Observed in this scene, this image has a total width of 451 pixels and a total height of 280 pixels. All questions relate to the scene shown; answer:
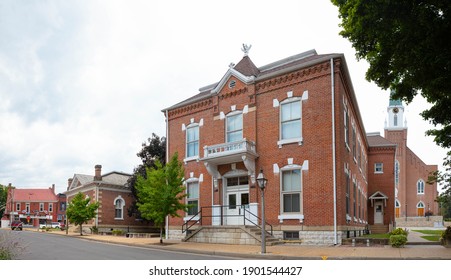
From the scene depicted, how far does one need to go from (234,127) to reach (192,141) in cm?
385

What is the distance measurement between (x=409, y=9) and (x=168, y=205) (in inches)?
599

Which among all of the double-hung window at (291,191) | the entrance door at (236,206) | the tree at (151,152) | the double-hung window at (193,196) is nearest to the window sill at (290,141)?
the double-hung window at (291,191)

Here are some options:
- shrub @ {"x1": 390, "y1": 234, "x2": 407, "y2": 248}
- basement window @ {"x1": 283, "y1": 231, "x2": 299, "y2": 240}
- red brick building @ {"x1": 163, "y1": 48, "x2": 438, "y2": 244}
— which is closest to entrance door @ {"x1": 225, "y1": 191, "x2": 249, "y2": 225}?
red brick building @ {"x1": 163, "y1": 48, "x2": 438, "y2": 244}

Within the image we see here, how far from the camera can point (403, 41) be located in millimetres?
14125

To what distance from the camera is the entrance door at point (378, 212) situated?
4091cm

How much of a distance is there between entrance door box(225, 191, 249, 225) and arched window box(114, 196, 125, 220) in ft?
77.4

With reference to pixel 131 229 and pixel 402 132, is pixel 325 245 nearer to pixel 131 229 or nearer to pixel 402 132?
pixel 131 229

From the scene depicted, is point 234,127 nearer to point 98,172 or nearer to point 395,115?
point 98,172

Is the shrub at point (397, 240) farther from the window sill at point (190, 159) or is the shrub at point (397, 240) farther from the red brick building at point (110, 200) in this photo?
the red brick building at point (110, 200)

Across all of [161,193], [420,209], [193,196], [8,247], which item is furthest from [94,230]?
[420,209]

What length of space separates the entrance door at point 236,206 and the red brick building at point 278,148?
6 centimetres

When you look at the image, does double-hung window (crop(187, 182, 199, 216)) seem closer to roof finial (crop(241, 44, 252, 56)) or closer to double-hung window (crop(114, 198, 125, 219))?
roof finial (crop(241, 44, 252, 56))

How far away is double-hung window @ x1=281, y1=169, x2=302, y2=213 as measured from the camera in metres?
21.7
